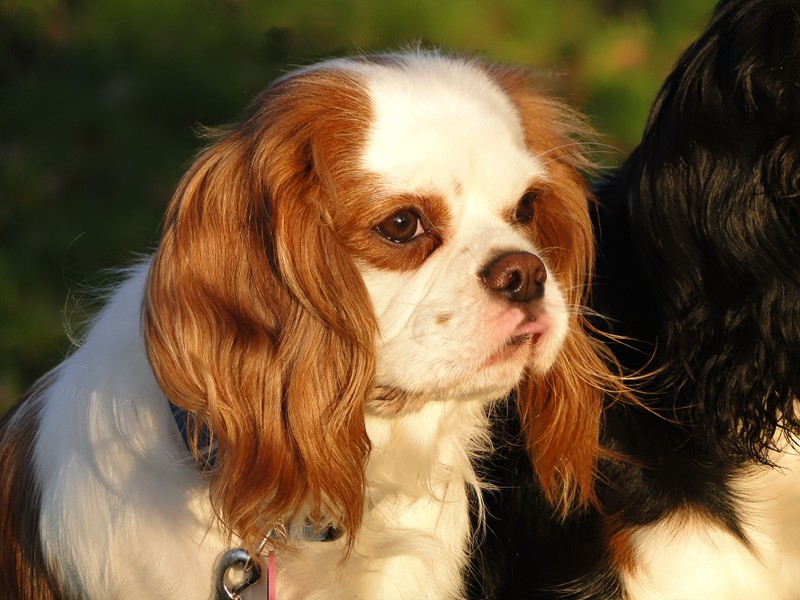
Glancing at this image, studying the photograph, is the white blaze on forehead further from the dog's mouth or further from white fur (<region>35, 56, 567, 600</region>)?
the dog's mouth

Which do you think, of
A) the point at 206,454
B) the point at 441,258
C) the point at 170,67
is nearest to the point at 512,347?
the point at 441,258

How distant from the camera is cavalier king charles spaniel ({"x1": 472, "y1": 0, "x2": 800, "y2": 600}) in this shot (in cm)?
246

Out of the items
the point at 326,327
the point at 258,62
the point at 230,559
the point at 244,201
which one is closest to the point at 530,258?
the point at 326,327

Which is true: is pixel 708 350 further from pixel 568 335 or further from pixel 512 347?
pixel 512 347

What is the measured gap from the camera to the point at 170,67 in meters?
5.71

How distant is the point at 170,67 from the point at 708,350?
3769 millimetres

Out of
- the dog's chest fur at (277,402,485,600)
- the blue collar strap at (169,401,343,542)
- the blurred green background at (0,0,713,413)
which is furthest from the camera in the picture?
the blurred green background at (0,0,713,413)

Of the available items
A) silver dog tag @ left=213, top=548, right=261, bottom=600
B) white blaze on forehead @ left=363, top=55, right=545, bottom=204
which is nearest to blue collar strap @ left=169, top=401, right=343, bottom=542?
silver dog tag @ left=213, top=548, right=261, bottom=600

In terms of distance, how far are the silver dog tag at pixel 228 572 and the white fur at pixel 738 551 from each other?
80cm

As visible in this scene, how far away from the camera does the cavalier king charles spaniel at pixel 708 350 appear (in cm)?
246

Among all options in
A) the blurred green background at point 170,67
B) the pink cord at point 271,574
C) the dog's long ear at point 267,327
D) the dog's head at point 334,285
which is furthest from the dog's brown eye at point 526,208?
the blurred green background at point 170,67

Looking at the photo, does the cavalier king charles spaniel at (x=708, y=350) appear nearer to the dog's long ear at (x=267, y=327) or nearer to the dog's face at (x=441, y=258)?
the dog's face at (x=441, y=258)

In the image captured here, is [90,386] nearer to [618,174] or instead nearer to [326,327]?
[326,327]

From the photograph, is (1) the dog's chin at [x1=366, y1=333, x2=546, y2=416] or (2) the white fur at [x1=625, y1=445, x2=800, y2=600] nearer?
(1) the dog's chin at [x1=366, y1=333, x2=546, y2=416]
